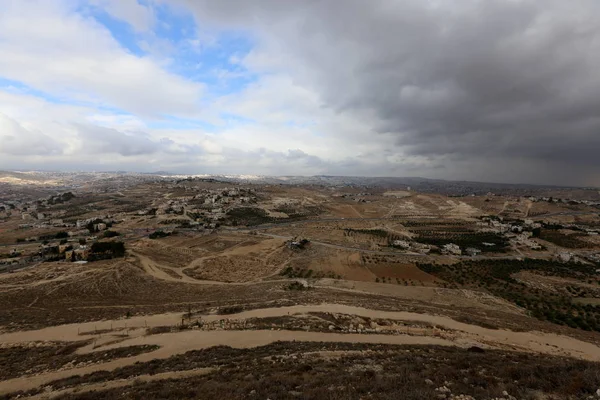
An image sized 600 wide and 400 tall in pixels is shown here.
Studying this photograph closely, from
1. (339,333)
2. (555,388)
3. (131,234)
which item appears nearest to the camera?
(555,388)

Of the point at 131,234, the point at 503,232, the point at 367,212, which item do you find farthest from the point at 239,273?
the point at 367,212

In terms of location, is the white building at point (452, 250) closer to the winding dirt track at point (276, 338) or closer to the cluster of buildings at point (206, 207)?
the winding dirt track at point (276, 338)

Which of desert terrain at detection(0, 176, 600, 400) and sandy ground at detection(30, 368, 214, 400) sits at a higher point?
sandy ground at detection(30, 368, 214, 400)

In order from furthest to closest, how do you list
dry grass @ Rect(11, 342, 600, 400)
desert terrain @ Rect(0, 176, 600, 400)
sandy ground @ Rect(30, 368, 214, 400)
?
1. sandy ground @ Rect(30, 368, 214, 400)
2. desert terrain @ Rect(0, 176, 600, 400)
3. dry grass @ Rect(11, 342, 600, 400)

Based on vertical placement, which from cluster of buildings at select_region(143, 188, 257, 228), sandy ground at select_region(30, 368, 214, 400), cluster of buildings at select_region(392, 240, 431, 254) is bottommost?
cluster of buildings at select_region(392, 240, 431, 254)

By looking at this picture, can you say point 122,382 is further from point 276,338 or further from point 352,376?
point 352,376

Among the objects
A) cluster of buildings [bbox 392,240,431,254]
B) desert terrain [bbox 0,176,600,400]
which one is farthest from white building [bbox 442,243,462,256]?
cluster of buildings [bbox 392,240,431,254]

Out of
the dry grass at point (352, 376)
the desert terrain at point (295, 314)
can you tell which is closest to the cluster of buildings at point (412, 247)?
the desert terrain at point (295, 314)

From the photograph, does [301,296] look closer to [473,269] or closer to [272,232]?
[473,269]

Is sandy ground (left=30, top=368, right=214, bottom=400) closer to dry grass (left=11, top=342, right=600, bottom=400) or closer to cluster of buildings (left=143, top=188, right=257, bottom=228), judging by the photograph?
dry grass (left=11, top=342, right=600, bottom=400)
